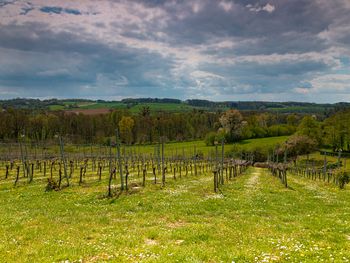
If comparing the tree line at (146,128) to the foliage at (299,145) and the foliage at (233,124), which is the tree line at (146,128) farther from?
the foliage at (299,145)

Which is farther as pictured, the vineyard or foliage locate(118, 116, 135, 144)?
foliage locate(118, 116, 135, 144)

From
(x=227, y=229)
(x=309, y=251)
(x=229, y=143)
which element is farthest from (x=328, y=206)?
(x=229, y=143)

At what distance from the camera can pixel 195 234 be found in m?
14.4

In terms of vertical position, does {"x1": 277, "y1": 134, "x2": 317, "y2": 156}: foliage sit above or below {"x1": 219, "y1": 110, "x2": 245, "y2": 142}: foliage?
below

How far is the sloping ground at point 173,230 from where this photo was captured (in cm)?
1163

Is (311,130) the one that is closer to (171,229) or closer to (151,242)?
(171,229)

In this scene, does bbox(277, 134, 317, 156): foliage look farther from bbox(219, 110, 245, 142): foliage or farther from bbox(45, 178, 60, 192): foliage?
bbox(45, 178, 60, 192): foliage

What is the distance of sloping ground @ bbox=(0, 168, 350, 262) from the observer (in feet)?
38.2

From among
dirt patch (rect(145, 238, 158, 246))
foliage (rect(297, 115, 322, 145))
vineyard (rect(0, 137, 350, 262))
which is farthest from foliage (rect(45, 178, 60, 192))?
foliage (rect(297, 115, 322, 145))

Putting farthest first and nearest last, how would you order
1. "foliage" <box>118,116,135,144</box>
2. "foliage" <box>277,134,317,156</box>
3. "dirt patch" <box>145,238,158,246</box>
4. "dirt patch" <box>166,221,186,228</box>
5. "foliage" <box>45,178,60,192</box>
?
"foliage" <box>118,116,135,144</box>
"foliage" <box>277,134,317,156</box>
"foliage" <box>45,178,60,192</box>
"dirt patch" <box>166,221,186,228</box>
"dirt patch" <box>145,238,158,246</box>

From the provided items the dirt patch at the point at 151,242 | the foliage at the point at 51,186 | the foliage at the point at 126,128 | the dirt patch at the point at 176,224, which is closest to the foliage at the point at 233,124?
the foliage at the point at 126,128

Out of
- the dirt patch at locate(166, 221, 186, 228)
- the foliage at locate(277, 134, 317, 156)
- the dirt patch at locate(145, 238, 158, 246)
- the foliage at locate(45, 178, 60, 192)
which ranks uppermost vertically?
the dirt patch at locate(145, 238, 158, 246)

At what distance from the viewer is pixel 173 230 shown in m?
15.3

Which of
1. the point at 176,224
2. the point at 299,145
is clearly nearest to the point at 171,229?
the point at 176,224
